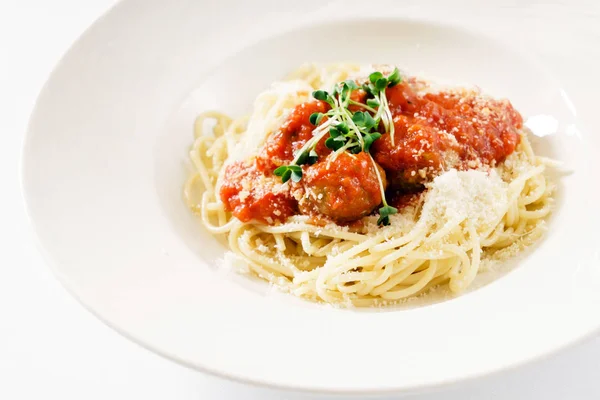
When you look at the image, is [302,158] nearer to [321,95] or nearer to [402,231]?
[321,95]

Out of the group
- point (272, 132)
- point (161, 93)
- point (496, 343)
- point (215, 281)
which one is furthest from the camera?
point (161, 93)

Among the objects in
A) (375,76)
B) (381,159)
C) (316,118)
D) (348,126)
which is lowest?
(381,159)

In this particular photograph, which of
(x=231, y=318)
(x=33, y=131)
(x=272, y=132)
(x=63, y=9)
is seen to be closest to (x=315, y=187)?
(x=272, y=132)

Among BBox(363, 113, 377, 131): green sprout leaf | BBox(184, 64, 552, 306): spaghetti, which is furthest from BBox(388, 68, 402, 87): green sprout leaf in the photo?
BBox(363, 113, 377, 131): green sprout leaf

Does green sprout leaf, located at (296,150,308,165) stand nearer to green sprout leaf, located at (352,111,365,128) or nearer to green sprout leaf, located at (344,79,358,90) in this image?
green sprout leaf, located at (352,111,365,128)

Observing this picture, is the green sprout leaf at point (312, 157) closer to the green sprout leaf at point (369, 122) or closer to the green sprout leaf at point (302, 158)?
the green sprout leaf at point (302, 158)

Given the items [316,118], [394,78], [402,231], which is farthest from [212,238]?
[394,78]

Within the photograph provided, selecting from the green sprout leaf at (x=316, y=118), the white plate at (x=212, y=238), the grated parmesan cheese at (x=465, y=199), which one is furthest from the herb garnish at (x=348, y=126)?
the white plate at (x=212, y=238)

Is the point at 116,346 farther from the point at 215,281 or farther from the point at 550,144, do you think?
the point at 550,144
